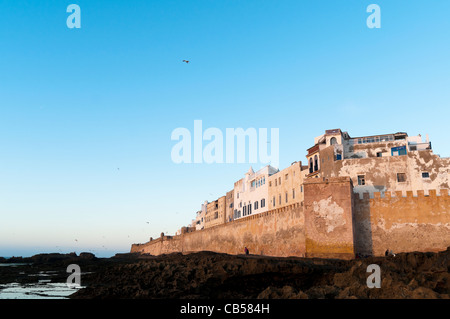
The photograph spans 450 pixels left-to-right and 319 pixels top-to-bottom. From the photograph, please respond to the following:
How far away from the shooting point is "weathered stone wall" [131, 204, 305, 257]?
1183 inches

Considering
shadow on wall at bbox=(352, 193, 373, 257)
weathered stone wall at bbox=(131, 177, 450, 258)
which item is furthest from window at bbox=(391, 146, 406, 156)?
shadow on wall at bbox=(352, 193, 373, 257)

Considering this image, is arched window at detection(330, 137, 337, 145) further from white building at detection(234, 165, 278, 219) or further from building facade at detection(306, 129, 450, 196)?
white building at detection(234, 165, 278, 219)

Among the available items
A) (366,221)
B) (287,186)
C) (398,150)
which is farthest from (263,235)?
(398,150)

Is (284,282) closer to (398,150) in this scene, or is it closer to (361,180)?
(361,180)

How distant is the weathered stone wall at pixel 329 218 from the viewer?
2523 centimetres

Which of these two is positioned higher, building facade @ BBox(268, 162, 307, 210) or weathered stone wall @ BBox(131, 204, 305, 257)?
building facade @ BBox(268, 162, 307, 210)

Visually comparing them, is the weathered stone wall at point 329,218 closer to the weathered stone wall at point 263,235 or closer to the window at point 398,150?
the weathered stone wall at point 263,235

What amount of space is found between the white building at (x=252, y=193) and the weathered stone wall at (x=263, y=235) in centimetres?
833

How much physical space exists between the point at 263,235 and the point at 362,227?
11.7m

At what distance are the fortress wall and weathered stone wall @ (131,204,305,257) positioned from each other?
490 cm

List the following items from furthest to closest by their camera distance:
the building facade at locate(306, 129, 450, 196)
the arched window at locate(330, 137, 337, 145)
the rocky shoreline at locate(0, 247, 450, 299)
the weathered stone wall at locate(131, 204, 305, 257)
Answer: the arched window at locate(330, 137, 337, 145), the building facade at locate(306, 129, 450, 196), the weathered stone wall at locate(131, 204, 305, 257), the rocky shoreline at locate(0, 247, 450, 299)

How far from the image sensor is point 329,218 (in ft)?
85.2
